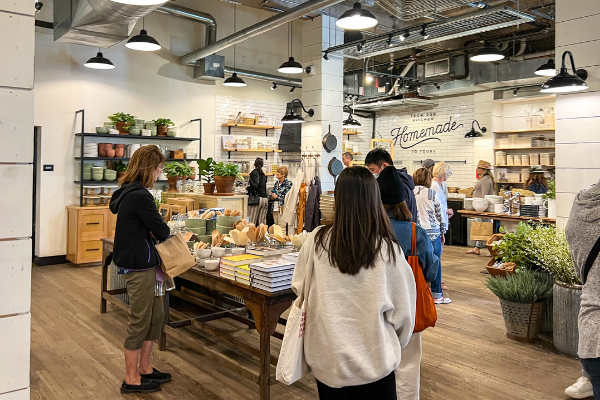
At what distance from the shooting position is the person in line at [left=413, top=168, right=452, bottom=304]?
5402mm

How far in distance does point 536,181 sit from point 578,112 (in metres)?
5.43

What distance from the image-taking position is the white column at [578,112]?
4.85 m

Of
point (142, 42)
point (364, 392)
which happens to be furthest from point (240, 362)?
point (142, 42)

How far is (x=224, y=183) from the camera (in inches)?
251

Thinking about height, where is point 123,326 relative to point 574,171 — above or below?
below

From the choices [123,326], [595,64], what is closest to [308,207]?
[123,326]

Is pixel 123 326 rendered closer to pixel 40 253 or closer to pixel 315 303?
pixel 315 303

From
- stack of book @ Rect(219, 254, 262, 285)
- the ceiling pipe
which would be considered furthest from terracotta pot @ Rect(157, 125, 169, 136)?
stack of book @ Rect(219, 254, 262, 285)

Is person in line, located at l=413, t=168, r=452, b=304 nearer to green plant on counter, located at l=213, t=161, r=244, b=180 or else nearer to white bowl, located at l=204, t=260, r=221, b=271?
green plant on counter, located at l=213, t=161, r=244, b=180

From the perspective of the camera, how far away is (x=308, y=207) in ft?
20.7

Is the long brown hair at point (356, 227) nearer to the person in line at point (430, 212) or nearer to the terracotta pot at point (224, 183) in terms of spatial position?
the person in line at point (430, 212)

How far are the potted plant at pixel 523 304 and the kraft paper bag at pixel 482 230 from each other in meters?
4.59

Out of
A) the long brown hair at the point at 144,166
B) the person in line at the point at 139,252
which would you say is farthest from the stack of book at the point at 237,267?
the long brown hair at the point at 144,166

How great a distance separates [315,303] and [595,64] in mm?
4503
